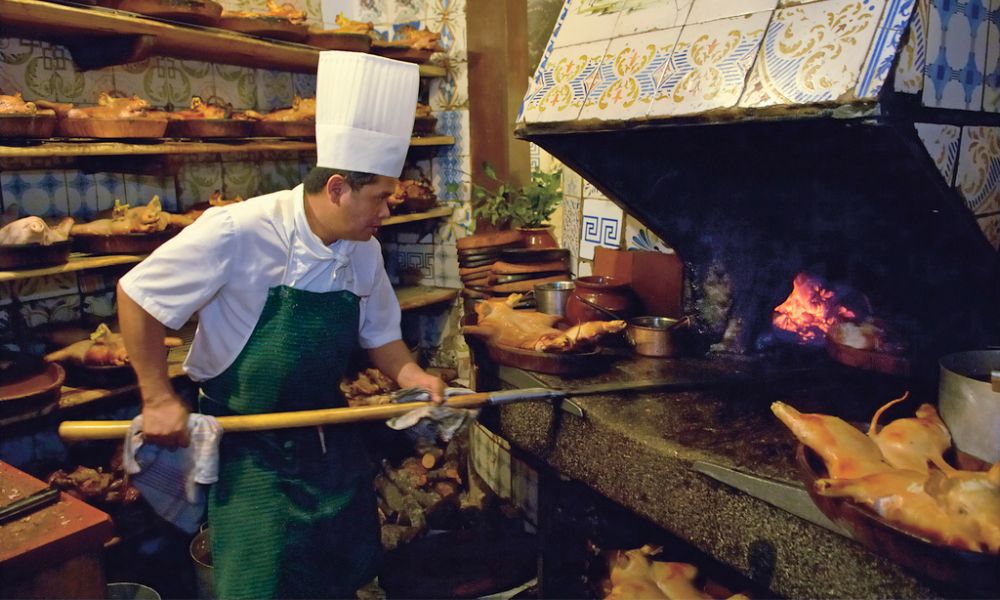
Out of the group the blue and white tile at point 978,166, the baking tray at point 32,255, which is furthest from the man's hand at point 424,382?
the blue and white tile at point 978,166

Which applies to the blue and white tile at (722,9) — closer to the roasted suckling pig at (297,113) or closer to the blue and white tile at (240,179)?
the roasted suckling pig at (297,113)

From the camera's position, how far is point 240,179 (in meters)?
5.10

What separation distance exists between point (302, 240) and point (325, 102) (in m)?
0.52

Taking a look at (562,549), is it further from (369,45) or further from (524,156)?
(369,45)

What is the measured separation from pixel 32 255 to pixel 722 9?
3123mm

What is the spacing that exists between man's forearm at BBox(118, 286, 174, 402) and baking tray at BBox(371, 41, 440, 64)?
3.13 metres

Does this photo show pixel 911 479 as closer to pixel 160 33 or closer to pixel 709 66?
pixel 709 66

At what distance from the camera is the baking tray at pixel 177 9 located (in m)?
3.65

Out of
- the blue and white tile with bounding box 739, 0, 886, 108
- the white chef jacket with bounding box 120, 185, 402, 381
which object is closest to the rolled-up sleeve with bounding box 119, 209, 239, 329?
the white chef jacket with bounding box 120, 185, 402, 381

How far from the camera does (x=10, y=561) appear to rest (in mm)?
1908

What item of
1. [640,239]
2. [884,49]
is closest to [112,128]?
[640,239]

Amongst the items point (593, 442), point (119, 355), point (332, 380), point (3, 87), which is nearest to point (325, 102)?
point (332, 380)

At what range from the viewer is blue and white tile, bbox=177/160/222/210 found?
4.71 m

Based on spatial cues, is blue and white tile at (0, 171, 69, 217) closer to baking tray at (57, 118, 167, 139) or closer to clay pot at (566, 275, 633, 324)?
baking tray at (57, 118, 167, 139)
